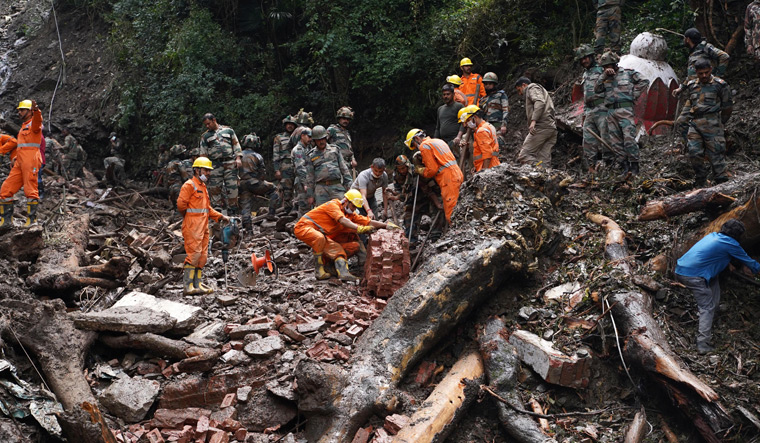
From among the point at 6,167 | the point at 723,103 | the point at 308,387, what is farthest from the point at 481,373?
the point at 6,167

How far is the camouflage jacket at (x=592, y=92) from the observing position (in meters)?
7.83

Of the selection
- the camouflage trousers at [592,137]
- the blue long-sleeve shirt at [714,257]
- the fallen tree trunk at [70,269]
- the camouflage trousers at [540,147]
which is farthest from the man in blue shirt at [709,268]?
the fallen tree trunk at [70,269]

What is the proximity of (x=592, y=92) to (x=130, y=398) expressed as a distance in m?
6.76

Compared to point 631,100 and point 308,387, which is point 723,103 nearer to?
point 631,100

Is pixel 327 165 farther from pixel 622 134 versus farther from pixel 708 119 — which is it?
pixel 708 119

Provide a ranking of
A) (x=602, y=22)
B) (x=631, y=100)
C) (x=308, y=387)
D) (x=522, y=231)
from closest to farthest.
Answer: (x=308, y=387)
(x=522, y=231)
(x=631, y=100)
(x=602, y=22)

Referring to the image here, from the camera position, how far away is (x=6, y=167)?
48.2ft

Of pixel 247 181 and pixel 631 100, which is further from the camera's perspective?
pixel 247 181

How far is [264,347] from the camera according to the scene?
5.39m

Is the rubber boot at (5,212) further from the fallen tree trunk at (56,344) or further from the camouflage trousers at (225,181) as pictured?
the fallen tree trunk at (56,344)

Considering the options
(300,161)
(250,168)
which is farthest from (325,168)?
(250,168)

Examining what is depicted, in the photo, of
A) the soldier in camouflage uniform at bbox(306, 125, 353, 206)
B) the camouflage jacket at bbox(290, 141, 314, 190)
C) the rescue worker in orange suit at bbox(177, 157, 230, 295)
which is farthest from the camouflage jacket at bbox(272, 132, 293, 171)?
the rescue worker in orange suit at bbox(177, 157, 230, 295)

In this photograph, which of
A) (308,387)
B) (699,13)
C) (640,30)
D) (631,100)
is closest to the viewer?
(308,387)

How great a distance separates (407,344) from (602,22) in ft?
23.1
